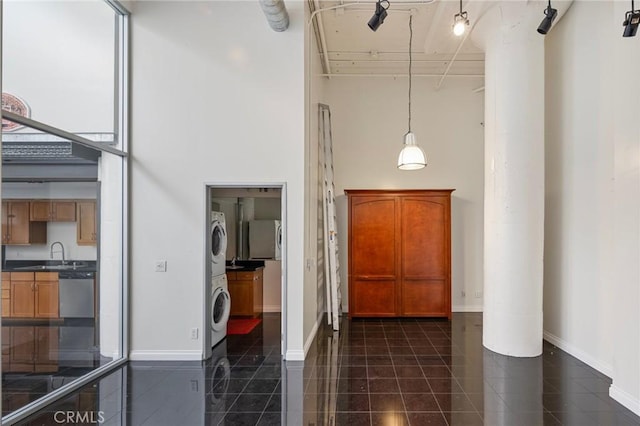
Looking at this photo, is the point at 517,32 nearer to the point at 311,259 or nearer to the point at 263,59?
the point at 263,59

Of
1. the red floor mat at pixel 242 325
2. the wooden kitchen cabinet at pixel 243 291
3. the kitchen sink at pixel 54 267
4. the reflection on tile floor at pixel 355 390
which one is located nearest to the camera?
the reflection on tile floor at pixel 355 390

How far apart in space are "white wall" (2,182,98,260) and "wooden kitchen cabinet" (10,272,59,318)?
7.0 inches

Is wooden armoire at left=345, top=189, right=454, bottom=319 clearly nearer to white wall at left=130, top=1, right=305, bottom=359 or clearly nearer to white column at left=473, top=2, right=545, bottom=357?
white column at left=473, top=2, right=545, bottom=357

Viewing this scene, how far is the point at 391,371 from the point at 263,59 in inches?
148

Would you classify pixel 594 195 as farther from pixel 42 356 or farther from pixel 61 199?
pixel 42 356

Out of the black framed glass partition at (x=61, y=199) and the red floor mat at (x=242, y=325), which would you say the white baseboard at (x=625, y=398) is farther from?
the black framed glass partition at (x=61, y=199)

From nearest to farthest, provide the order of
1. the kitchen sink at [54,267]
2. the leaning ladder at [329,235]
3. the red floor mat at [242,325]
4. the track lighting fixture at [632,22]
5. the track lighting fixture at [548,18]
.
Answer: the track lighting fixture at [632,22] < the kitchen sink at [54,267] < the track lighting fixture at [548,18] < the red floor mat at [242,325] < the leaning ladder at [329,235]

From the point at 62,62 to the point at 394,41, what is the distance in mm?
4343

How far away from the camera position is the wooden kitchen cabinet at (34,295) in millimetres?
3215

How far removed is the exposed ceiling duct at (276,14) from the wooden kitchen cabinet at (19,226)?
2966 millimetres

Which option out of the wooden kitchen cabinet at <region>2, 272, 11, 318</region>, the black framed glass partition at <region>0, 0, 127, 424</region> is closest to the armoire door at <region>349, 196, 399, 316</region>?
the black framed glass partition at <region>0, 0, 127, 424</region>

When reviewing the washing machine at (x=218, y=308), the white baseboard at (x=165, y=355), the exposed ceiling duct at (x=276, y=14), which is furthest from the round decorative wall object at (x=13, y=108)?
the white baseboard at (x=165, y=355)

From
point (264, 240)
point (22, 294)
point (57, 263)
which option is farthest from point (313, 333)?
point (22, 294)

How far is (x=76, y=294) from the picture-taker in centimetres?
386
